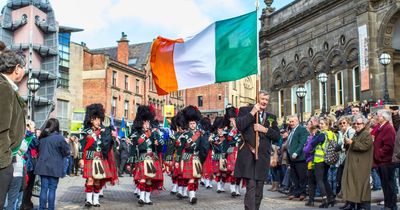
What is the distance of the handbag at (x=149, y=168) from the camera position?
45.2 ft

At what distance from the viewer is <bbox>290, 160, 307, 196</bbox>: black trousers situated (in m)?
14.0

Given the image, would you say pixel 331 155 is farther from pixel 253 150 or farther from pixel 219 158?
pixel 219 158

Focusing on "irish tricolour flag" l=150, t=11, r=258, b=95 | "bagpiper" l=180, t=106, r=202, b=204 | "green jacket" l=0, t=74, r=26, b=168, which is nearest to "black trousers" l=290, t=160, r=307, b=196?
"bagpiper" l=180, t=106, r=202, b=204

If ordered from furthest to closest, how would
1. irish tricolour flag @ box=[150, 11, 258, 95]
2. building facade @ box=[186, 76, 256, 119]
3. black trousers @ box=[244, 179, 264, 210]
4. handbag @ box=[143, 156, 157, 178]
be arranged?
building facade @ box=[186, 76, 256, 119] → handbag @ box=[143, 156, 157, 178] → irish tricolour flag @ box=[150, 11, 258, 95] → black trousers @ box=[244, 179, 264, 210]

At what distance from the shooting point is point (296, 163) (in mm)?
13992

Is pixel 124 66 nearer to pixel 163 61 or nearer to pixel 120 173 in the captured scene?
pixel 120 173

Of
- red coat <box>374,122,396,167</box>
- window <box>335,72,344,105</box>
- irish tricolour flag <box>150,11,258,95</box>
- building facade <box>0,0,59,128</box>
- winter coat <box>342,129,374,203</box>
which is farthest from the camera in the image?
window <box>335,72,344,105</box>

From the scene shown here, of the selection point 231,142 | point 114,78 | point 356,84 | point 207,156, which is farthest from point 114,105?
point 207,156

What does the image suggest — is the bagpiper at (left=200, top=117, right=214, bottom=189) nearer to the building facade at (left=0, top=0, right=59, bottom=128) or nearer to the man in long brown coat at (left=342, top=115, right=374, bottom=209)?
the man in long brown coat at (left=342, top=115, right=374, bottom=209)

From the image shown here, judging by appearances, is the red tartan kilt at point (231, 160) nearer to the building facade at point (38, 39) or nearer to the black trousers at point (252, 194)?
the black trousers at point (252, 194)

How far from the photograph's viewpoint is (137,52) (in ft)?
222

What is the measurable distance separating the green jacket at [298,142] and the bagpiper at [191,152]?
258cm

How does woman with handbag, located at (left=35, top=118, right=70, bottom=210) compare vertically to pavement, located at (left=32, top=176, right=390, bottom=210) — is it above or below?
above

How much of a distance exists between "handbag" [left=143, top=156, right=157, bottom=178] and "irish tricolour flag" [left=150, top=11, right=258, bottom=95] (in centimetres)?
183
